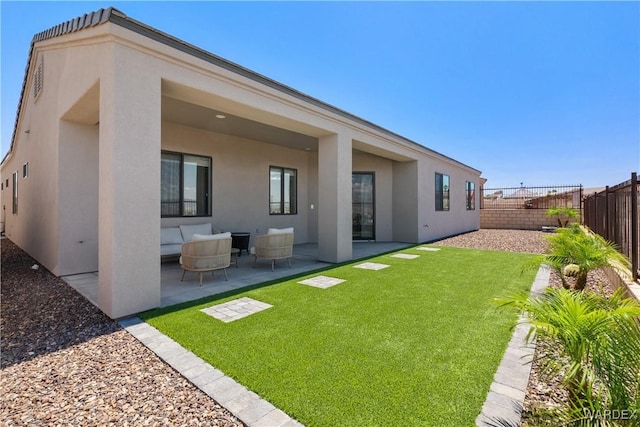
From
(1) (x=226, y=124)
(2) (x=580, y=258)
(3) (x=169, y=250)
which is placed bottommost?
(3) (x=169, y=250)

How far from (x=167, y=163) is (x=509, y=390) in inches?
348

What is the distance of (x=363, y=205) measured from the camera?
1254 cm

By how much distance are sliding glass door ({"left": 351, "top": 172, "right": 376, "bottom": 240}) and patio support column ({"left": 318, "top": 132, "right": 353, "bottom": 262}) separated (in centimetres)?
431

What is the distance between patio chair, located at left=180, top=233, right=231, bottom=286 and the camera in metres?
5.47

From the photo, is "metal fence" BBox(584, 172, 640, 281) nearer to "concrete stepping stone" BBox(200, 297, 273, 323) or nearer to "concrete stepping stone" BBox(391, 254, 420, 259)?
"concrete stepping stone" BBox(391, 254, 420, 259)

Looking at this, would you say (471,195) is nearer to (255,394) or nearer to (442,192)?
(442,192)

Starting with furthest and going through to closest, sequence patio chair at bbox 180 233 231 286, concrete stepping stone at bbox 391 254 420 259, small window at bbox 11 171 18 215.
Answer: small window at bbox 11 171 18 215 < concrete stepping stone at bbox 391 254 420 259 < patio chair at bbox 180 233 231 286

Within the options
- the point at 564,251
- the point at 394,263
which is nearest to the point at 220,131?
the point at 394,263

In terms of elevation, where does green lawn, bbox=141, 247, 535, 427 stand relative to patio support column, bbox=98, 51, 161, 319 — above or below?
below

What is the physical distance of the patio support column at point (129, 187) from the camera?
13.0 ft

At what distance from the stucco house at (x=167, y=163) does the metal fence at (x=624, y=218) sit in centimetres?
545

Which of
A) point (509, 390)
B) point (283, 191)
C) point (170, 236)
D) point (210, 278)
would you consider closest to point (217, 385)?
point (509, 390)

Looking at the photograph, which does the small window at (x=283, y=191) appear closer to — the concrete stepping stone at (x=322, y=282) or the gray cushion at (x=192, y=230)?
the gray cushion at (x=192, y=230)

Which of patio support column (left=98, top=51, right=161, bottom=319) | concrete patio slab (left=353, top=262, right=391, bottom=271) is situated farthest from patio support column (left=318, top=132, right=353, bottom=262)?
patio support column (left=98, top=51, right=161, bottom=319)
